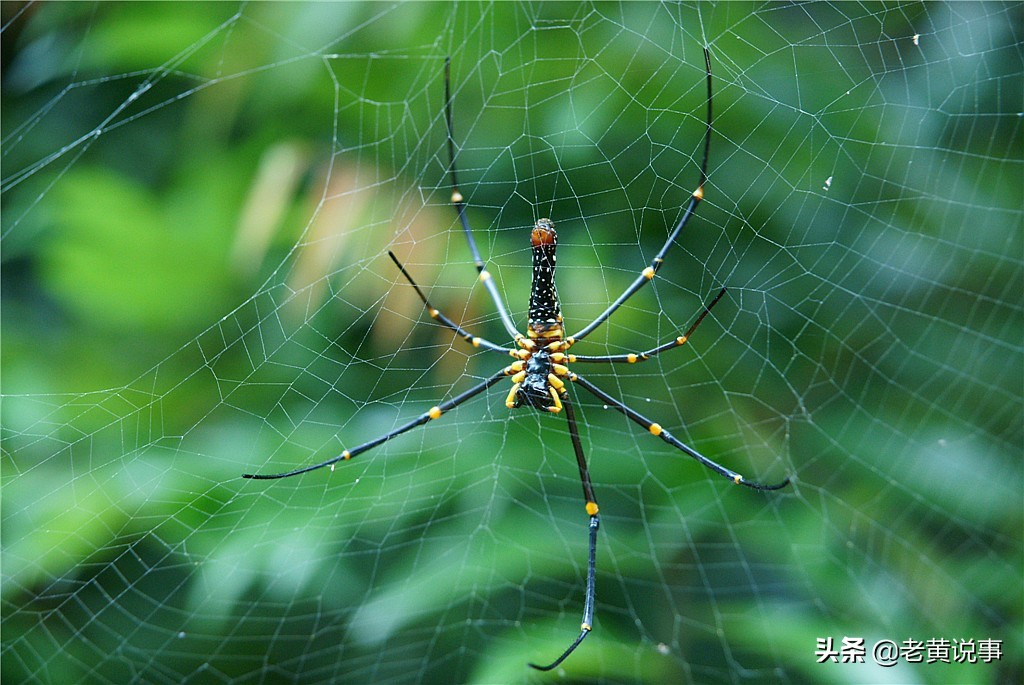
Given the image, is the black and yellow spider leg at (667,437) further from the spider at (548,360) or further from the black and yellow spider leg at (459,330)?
the black and yellow spider leg at (459,330)

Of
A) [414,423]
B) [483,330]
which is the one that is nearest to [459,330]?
[483,330]

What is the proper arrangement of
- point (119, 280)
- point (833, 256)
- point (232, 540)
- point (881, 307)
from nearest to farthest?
point (232, 540) < point (119, 280) < point (833, 256) < point (881, 307)

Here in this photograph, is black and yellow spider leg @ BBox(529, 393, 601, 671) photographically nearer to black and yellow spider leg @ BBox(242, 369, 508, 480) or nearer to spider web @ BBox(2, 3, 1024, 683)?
spider web @ BBox(2, 3, 1024, 683)

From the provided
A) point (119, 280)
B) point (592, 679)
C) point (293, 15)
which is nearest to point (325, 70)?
point (293, 15)

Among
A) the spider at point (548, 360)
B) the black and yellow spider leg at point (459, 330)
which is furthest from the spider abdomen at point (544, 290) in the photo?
the black and yellow spider leg at point (459, 330)

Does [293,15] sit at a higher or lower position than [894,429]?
higher

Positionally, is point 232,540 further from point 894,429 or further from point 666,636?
point 894,429

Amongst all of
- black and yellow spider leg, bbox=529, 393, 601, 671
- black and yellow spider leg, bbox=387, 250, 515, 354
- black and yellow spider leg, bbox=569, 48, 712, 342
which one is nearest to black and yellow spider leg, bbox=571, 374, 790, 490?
black and yellow spider leg, bbox=529, 393, 601, 671

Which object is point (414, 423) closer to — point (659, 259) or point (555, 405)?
point (555, 405)
